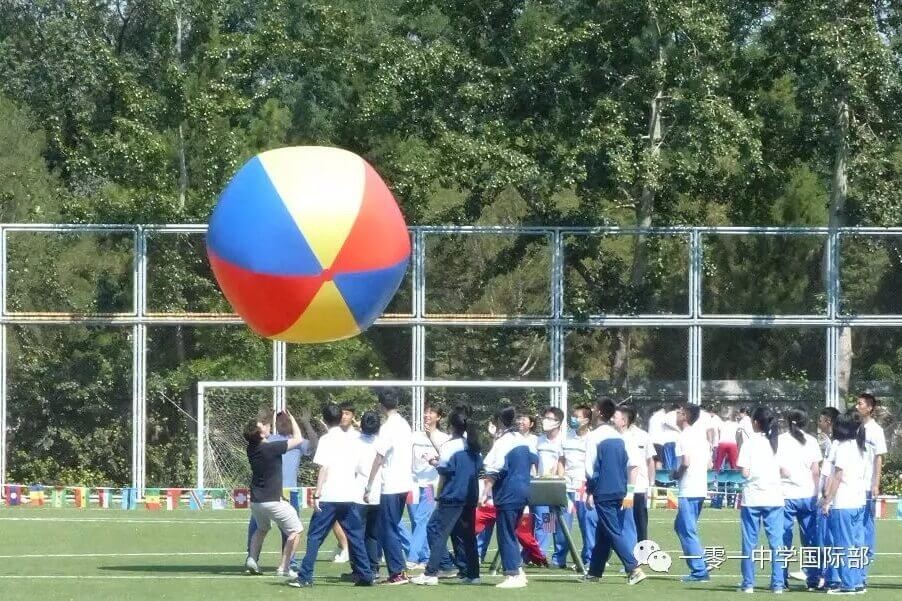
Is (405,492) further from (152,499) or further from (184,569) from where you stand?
(152,499)

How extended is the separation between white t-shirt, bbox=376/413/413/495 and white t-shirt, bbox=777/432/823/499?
3621 millimetres

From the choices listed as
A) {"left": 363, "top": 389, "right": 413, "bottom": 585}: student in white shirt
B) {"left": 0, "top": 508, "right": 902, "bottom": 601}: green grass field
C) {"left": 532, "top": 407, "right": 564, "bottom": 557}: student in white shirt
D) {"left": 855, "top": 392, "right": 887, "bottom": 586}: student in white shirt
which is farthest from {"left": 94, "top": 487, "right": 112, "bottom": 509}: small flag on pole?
{"left": 855, "top": 392, "right": 887, "bottom": 586}: student in white shirt

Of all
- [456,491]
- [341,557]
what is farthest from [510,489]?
[341,557]

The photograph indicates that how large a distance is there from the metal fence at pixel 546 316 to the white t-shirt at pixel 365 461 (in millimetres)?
11817

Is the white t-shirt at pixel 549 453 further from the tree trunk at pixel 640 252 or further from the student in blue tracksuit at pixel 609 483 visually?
the tree trunk at pixel 640 252

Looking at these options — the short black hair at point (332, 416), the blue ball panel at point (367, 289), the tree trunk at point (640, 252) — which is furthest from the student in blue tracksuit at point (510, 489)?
the tree trunk at point (640, 252)

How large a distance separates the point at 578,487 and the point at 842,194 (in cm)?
1370

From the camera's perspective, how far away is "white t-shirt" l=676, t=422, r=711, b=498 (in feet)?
52.1

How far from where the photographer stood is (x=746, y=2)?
31.0 meters

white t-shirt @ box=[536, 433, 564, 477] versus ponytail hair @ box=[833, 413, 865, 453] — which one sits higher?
ponytail hair @ box=[833, 413, 865, 453]

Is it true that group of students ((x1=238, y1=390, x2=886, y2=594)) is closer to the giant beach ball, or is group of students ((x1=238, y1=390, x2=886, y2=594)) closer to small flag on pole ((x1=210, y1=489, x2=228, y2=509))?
the giant beach ball

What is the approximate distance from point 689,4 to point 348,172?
52.0ft

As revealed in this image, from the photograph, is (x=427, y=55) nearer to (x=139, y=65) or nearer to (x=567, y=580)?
(x=139, y=65)

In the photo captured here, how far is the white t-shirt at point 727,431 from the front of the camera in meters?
27.1
